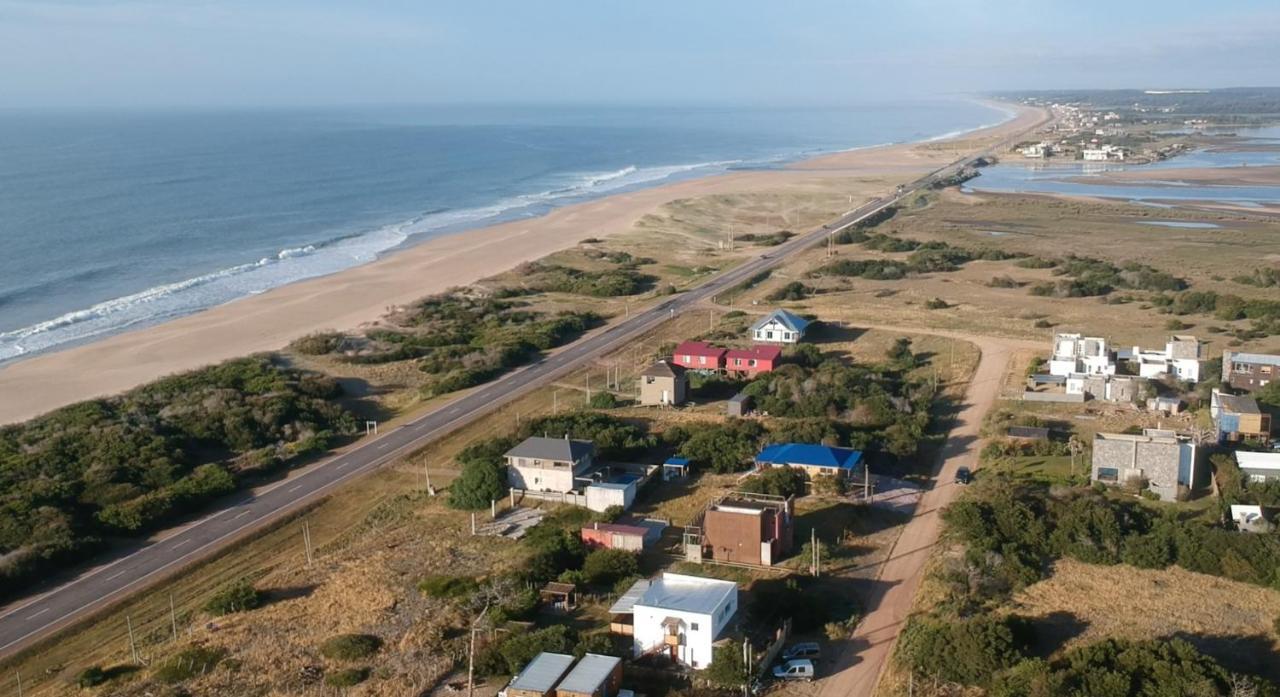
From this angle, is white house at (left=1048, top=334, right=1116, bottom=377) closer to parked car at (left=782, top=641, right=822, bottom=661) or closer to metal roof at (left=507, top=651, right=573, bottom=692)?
parked car at (left=782, top=641, right=822, bottom=661)

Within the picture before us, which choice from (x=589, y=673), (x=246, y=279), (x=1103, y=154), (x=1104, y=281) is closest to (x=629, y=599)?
(x=589, y=673)

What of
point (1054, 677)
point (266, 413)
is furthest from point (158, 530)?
point (1054, 677)

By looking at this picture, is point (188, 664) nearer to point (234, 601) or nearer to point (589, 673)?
point (234, 601)

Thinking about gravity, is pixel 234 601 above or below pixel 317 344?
below

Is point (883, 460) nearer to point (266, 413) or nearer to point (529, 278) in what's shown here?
point (266, 413)

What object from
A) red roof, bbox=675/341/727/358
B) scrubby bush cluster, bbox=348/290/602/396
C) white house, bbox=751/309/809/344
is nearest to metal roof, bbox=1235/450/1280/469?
red roof, bbox=675/341/727/358

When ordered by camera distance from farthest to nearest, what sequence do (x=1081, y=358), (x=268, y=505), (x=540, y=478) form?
(x=1081, y=358) → (x=540, y=478) → (x=268, y=505)

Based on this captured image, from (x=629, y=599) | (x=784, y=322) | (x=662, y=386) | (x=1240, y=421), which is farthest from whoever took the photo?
(x=784, y=322)
